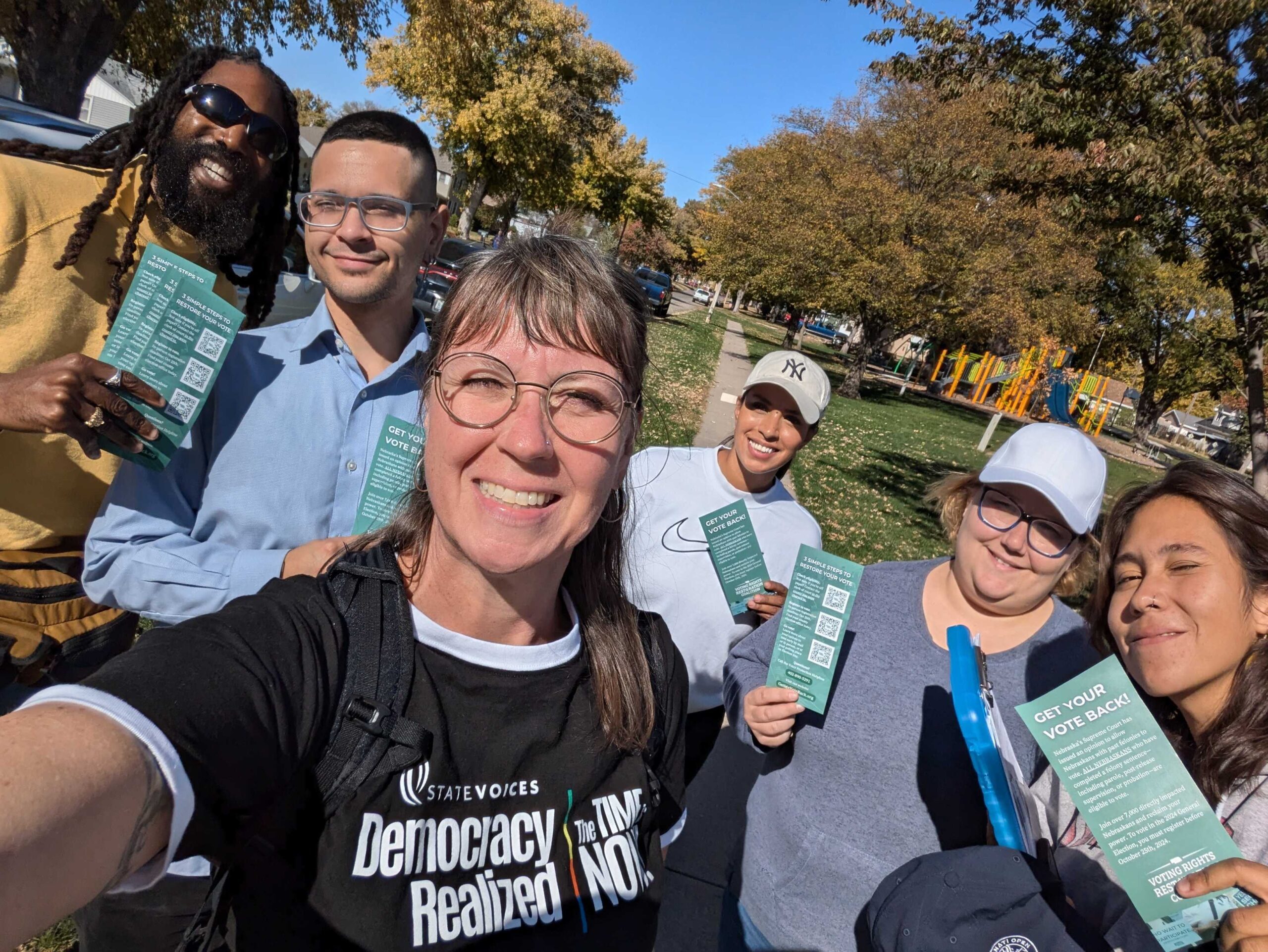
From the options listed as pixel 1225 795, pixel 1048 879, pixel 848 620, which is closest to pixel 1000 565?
pixel 848 620

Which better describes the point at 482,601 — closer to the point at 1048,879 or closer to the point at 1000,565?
the point at 1048,879

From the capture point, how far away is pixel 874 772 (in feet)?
6.21

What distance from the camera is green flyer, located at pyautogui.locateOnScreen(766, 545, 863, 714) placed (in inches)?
74.1

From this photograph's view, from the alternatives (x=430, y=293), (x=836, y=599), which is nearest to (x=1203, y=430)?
(x=430, y=293)

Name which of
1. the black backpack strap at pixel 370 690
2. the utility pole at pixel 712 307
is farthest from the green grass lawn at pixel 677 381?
the utility pole at pixel 712 307

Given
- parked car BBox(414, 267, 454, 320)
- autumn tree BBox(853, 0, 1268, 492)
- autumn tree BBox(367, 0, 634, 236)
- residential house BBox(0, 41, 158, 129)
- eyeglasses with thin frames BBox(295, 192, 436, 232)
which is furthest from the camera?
autumn tree BBox(367, 0, 634, 236)

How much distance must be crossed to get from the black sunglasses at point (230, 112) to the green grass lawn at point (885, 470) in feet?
9.70

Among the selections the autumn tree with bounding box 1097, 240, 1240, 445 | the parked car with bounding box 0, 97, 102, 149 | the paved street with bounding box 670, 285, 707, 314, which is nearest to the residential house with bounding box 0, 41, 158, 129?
the parked car with bounding box 0, 97, 102, 149

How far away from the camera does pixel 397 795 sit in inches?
45.9

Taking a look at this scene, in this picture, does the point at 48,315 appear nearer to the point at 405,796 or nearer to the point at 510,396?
the point at 510,396

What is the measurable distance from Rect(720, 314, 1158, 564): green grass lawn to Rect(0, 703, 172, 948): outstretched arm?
253 centimetres

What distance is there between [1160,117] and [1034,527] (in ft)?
17.0

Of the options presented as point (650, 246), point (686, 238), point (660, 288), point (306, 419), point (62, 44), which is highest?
point (686, 238)

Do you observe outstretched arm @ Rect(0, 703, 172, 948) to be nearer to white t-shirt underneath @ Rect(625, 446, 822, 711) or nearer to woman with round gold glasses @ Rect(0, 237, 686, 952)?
woman with round gold glasses @ Rect(0, 237, 686, 952)
